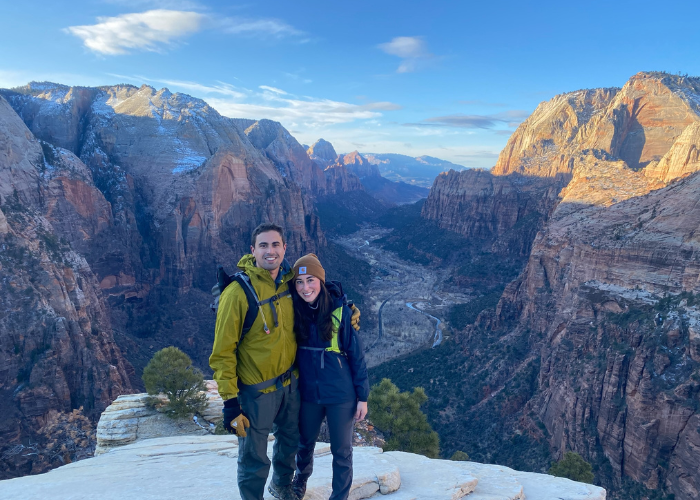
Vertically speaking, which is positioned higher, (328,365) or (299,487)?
(328,365)

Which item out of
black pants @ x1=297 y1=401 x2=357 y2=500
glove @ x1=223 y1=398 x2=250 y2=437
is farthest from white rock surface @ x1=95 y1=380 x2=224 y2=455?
glove @ x1=223 y1=398 x2=250 y2=437

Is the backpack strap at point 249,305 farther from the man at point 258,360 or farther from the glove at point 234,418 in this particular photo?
the glove at point 234,418

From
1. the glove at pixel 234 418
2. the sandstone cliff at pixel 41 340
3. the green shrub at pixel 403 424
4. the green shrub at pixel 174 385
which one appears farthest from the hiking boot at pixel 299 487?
the sandstone cliff at pixel 41 340

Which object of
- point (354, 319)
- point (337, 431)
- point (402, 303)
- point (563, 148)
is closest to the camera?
point (337, 431)

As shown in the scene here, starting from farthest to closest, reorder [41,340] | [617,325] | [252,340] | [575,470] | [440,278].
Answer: [440,278], [41,340], [617,325], [575,470], [252,340]

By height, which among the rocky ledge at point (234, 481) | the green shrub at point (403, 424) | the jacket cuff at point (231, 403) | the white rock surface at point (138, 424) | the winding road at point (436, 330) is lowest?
the winding road at point (436, 330)

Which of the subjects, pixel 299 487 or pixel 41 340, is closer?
pixel 299 487

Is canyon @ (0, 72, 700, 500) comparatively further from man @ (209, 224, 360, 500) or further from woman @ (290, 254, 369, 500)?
woman @ (290, 254, 369, 500)

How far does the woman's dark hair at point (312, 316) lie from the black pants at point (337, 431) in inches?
48.9

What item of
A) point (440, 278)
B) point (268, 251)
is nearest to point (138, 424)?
point (268, 251)

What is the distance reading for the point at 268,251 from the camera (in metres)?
6.35

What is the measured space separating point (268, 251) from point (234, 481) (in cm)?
466

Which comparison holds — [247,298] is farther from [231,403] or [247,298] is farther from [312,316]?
[231,403]

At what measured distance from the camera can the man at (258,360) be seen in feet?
19.5
